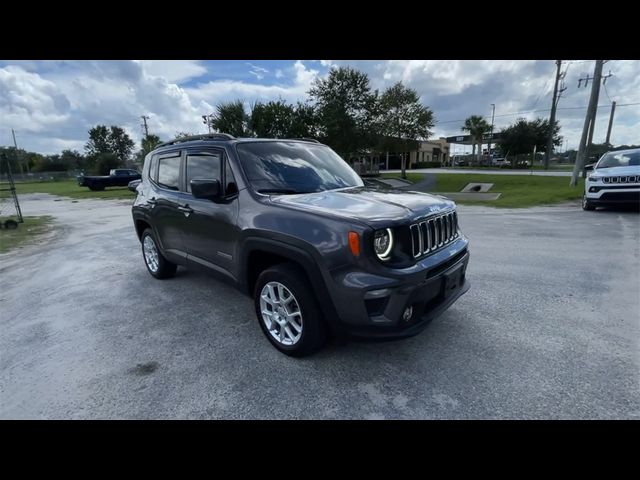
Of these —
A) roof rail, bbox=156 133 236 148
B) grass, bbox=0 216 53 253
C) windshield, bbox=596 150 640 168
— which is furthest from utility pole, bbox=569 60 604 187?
grass, bbox=0 216 53 253

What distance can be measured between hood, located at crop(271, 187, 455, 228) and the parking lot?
1.21 meters

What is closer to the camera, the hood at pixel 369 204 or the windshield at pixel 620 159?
the hood at pixel 369 204

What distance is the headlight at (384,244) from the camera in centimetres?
239

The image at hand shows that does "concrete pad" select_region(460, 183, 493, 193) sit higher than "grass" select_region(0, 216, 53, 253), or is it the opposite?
"grass" select_region(0, 216, 53, 253)

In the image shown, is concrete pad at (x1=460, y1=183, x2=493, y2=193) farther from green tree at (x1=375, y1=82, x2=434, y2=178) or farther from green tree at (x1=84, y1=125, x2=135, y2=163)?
green tree at (x1=84, y1=125, x2=135, y2=163)

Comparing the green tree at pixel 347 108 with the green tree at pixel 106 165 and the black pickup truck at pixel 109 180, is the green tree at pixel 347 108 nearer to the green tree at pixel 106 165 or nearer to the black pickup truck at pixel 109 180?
the black pickup truck at pixel 109 180

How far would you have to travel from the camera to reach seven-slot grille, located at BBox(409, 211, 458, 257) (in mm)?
2576

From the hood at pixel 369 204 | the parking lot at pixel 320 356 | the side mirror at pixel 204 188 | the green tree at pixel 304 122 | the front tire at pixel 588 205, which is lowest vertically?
the parking lot at pixel 320 356

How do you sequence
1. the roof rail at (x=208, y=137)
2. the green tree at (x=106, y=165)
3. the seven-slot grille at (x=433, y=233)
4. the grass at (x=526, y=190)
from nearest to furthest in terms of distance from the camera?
the seven-slot grille at (x=433, y=233), the roof rail at (x=208, y=137), the grass at (x=526, y=190), the green tree at (x=106, y=165)

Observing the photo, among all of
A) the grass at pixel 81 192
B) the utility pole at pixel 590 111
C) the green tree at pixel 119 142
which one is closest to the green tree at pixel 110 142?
the green tree at pixel 119 142

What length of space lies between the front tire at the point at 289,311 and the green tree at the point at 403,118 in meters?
27.5

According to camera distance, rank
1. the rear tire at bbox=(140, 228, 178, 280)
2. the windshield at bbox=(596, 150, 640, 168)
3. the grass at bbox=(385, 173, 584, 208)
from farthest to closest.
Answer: the grass at bbox=(385, 173, 584, 208) < the windshield at bbox=(596, 150, 640, 168) < the rear tire at bbox=(140, 228, 178, 280)
